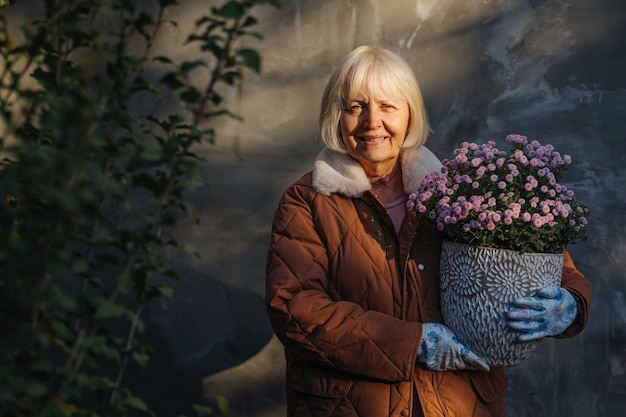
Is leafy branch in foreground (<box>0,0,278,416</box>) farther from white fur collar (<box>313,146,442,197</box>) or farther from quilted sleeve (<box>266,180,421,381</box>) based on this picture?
white fur collar (<box>313,146,442,197</box>)

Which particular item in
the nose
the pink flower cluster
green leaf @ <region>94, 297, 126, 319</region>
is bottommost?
green leaf @ <region>94, 297, 126, 319</region>

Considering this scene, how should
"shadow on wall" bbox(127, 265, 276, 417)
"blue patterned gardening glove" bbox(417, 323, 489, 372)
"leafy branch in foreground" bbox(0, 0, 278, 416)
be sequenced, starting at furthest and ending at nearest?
"shadow on wall" bbox(127, 265, 276, 417) → "blue patterned gardening glove" bbox(417, 323, 489, 372) → "leafy branch in foreground" bbox(0, 0, 278, 416)

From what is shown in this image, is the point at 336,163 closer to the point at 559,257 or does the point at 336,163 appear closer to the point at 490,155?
the point at 490,155

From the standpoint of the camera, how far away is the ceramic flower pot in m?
2.24

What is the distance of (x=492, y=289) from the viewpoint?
2.26 metres

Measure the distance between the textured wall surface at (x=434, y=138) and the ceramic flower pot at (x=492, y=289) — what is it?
1.24 metres

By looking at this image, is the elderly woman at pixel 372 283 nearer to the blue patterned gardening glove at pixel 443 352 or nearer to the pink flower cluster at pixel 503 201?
the blue patterned gardening glove at pixel 443 352

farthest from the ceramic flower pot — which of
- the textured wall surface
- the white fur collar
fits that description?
the textured wall surface

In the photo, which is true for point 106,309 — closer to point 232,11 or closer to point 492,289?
point 232,11

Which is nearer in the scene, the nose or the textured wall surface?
the nose

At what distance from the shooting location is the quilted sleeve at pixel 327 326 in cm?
231

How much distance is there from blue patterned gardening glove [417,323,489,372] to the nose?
664mm

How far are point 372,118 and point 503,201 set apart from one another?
0.52 metres

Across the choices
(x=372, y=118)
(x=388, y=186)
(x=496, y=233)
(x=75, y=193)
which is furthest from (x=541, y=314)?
(x=75, y=193)
